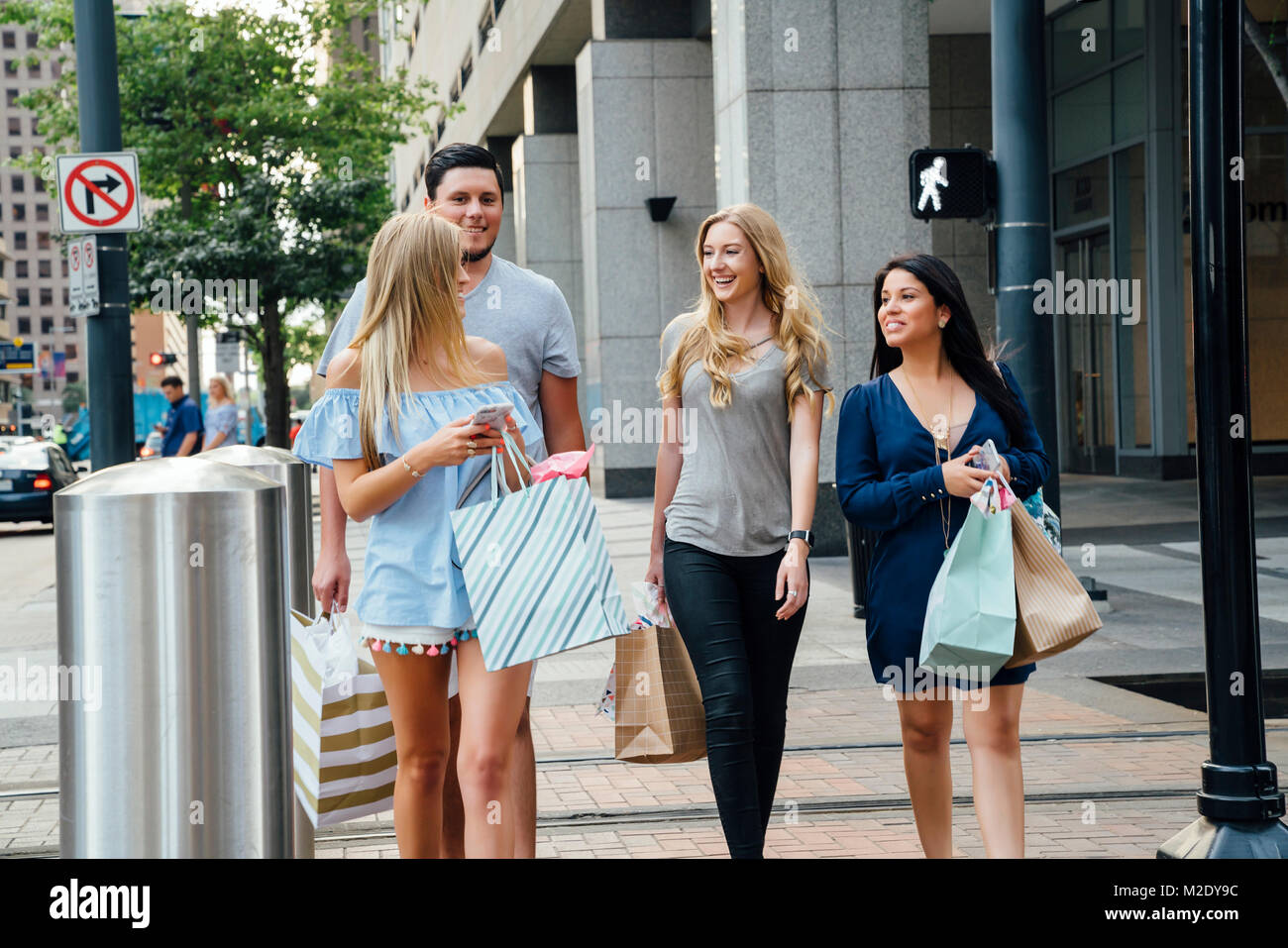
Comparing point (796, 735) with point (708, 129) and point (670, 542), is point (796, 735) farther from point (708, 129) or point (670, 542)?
point (708, 129)

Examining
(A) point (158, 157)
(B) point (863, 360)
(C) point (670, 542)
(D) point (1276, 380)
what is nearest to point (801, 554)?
(C) point (670, 542)

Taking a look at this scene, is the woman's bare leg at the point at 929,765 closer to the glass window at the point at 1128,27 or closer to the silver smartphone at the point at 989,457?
→ the silver smartphone at the point at 989,457

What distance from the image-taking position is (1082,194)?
2288 cm

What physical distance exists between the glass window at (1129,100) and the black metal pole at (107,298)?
15.7 metres

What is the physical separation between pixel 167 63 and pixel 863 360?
17777 millimetres

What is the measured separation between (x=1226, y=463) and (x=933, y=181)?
547 cm

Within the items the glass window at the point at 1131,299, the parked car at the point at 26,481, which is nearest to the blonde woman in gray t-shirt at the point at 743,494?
A: the glass window at the point at 1131,299

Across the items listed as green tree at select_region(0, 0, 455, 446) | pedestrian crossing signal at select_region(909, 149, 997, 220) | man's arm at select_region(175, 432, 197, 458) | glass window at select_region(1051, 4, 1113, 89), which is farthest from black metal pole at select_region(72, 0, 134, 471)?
glass window at select_region(1051, 4, 1113, 89)

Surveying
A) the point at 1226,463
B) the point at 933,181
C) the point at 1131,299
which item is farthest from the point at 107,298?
the point at 1131,299

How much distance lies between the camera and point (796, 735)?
652 cm

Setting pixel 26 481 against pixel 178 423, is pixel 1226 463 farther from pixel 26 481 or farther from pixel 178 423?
pixel 26 481

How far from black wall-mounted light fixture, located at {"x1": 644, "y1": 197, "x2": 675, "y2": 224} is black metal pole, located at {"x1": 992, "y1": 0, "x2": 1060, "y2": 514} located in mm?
10637

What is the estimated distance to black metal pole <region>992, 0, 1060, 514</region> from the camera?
30.3ft

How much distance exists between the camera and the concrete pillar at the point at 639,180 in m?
19.8
